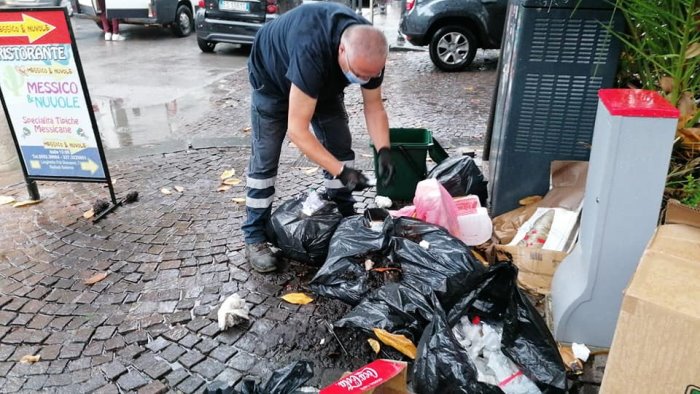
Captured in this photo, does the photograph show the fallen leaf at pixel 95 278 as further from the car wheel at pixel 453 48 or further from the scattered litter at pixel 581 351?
the car wheel at pixel 453 48

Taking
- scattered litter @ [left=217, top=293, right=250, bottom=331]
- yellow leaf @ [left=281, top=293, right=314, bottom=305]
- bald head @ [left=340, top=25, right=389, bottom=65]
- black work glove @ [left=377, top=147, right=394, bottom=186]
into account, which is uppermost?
bald head @ [left=340, top=25, right=389, bottom=65]

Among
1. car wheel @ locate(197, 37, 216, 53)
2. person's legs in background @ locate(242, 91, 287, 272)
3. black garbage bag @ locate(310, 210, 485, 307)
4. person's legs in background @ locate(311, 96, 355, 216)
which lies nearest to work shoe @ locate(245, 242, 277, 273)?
person's legs in background @ locate(242, 91, 287, 272)

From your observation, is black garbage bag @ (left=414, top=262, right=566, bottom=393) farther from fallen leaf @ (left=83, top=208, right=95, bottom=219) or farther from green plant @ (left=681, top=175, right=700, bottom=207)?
fallen leaf @ (left=83, top=208, right=95, bottom=219)

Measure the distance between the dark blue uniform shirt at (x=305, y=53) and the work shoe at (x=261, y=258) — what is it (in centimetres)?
93

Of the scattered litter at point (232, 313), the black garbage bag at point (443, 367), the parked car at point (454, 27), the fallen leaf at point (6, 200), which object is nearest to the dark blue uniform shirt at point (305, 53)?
the scattered litter at point (232, 313)

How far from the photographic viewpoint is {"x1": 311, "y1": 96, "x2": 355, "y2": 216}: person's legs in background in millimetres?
3363

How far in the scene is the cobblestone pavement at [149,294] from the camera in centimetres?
258

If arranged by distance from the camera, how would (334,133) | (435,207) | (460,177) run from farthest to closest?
(460,177), (334,133), (435,207)

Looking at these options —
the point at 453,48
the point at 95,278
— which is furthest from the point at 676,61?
the point at 453,48

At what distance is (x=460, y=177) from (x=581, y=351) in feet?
5.21

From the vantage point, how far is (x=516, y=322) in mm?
2244

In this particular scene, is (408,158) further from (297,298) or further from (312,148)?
(297,298)

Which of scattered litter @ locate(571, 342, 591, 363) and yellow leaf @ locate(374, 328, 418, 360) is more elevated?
yellow leaf @ locate(374, 328, 418, 360)

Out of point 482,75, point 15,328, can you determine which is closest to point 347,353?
point 15,328
